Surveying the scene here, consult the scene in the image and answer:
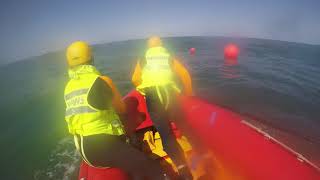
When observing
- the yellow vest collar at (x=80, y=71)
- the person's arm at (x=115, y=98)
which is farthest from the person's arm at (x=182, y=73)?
the yellow vest collar at (x=80, y=71)

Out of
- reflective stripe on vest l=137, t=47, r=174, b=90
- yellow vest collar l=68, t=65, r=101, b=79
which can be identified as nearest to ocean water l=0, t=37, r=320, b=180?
reflective stripe on vest l=137, t=47, r=174, b=90

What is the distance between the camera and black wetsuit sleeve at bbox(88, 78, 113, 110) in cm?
207

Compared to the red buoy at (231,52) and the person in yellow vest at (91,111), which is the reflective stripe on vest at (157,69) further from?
the red buoy at (231,52)

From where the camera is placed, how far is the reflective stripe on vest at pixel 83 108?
6.93ft

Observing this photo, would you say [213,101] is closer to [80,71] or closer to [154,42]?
[154,42]

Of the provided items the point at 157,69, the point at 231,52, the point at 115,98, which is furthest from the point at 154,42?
the point at 231,52

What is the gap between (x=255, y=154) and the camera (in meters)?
3.14

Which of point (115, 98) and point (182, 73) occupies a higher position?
point (115, 98)

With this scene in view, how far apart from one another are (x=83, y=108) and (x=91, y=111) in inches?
3.1

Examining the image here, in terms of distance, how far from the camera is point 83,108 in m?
2.11

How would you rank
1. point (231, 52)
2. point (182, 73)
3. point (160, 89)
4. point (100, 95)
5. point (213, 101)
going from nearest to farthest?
point (100, 95) → point (160, 89) → point (182, 73) → point (213, 101) → point (231, 52)

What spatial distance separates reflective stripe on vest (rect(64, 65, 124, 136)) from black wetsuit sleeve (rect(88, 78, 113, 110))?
43mm

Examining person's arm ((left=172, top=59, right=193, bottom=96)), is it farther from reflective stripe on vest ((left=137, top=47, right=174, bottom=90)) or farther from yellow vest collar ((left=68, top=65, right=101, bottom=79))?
yellow vest collar ((left=68, top=65, right=101, bottom=79))

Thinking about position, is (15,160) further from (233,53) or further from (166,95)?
(233,53)
